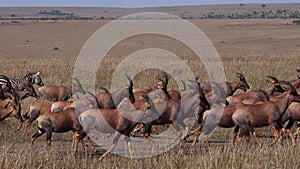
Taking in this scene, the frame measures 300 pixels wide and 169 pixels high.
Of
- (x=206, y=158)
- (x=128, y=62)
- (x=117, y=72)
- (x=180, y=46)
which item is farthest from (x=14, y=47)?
(x=206, y=158)

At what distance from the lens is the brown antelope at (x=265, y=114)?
14273 mm

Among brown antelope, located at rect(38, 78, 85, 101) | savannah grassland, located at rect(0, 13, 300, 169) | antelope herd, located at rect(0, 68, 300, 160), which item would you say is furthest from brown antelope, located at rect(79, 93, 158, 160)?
brown antelope, located at rect(38, 78, 85, 101)

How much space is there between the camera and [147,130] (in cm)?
1474

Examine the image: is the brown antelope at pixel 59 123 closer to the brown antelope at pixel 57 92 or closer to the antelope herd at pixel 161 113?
the antelope herd at pixel 161 113

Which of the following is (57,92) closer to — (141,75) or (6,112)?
(6,112)

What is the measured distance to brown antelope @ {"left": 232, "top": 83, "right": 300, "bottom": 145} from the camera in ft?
46.8

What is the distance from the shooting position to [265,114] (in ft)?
47.5

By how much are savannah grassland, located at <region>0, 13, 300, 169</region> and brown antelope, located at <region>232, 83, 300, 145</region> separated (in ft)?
1.96

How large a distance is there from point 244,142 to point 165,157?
3659mm

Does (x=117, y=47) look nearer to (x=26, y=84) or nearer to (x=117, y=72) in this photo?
(x=117, y=72)

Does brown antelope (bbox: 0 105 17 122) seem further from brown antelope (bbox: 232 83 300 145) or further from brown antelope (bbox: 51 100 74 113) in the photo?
brown antelope (bbox: 232 83 300 145)

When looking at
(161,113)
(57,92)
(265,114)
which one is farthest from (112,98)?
(57,92)

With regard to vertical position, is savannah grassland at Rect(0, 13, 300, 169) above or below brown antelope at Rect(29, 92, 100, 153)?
below

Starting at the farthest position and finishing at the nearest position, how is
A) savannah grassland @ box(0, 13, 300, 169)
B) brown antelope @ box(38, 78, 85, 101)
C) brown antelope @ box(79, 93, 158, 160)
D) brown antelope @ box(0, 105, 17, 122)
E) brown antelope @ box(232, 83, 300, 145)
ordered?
brown antelope @ box(38, 78, 85, 101) → brown antelope @ box(0, 105, 17, 122) → brown antelope @ box(232, 83, 300, 145) → brown antelope @ box(79, 93, 158, 160) → savannah grassland @ box(0, 13, 300, 169)
